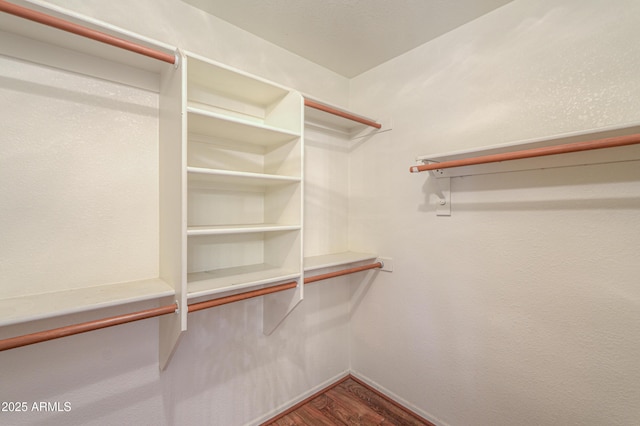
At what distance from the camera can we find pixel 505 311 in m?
1.35

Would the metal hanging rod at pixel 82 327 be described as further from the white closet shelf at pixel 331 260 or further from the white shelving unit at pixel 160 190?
the white closet shelf at pixel 331 260

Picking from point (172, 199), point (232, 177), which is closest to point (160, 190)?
point (172, 199)

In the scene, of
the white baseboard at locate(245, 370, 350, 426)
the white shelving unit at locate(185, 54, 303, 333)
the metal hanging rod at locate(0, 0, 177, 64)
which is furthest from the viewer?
the white baseboard at locate(245, 370, 350, 426)

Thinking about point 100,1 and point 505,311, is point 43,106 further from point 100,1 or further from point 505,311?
point 505,311

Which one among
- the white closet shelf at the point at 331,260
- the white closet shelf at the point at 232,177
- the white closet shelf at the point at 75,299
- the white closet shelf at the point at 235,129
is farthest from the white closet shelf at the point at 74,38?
the white closet shelf at the point at 331,260

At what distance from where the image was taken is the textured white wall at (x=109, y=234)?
0.97 metres

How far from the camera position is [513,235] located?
4.35 ft

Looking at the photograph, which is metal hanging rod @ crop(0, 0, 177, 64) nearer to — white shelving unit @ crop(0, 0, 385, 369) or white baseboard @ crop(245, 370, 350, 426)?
white shelving unit @ crop(0, 0, 385, 369)

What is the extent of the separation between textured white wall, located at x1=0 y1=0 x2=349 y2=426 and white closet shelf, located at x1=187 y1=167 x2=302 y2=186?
26cm

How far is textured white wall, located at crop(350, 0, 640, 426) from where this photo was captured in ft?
3.55

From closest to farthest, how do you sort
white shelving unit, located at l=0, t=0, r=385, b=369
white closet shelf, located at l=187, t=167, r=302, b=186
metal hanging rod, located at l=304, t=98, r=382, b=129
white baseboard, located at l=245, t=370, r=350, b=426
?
white shelving unit, located at l=0, t=0, r=385, b=369 → white closet shelf, located at l=187, t=167, r=302, b=186 → metal hanging rod, located at l=304, t=98, r=382, b=129 → white baseboard, located at l=245, t=370, r=350, b=426

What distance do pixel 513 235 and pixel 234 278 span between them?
4.59 ft

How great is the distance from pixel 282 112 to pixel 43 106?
0.97 meters

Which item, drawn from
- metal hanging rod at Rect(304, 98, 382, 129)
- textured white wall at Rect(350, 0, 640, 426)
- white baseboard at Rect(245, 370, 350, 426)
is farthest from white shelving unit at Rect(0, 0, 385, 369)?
textured white wall at Rect(350, 0, 640, 426)
